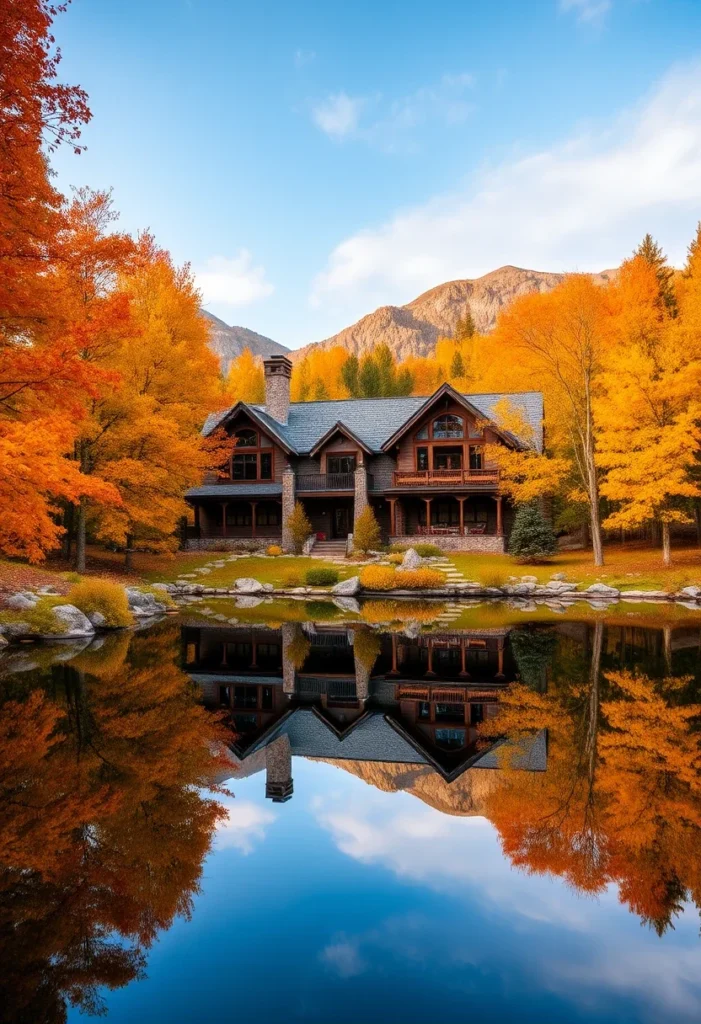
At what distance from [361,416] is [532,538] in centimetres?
1379

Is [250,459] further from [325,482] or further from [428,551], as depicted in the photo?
[428,551]

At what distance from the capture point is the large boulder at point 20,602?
15985 millimetres

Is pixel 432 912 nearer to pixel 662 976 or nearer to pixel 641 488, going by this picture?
pixel 662 976

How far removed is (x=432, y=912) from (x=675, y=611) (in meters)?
18.4

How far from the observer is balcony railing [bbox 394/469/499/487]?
116ft

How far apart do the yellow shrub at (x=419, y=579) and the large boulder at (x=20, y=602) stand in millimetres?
14502

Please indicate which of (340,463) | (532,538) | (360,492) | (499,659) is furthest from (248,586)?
(499,659)

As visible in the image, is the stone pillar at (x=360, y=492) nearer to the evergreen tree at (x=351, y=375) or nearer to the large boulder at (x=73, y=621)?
the large boulder at (x=73, y=621)

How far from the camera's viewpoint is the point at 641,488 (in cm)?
2745

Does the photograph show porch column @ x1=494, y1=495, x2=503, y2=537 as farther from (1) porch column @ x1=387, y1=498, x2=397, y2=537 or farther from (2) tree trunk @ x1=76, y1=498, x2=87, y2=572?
(2) tree trunk @ x1=76, y1=498, x2=87, y2=572

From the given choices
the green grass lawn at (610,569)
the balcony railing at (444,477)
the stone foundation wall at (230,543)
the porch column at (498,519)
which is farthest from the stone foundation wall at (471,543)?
the stone foundation wall at (230,543)

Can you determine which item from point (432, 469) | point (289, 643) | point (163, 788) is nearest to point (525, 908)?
point (163, 788)

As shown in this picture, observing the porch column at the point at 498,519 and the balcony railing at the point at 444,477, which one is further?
the balcony railing at the point at 444,477

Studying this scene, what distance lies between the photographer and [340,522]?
38.8 meters
